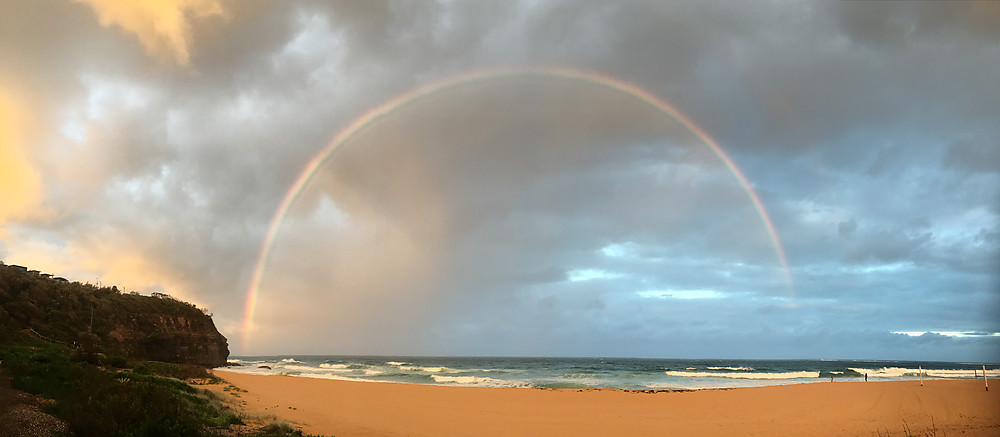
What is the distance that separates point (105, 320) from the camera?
133ft

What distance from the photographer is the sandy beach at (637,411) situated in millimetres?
18672

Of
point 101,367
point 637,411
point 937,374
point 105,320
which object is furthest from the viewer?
point 937,374

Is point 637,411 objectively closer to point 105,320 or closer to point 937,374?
point 105,320

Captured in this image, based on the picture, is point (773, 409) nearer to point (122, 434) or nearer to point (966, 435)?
point (966, 435)

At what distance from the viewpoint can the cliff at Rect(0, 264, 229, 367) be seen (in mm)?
29859

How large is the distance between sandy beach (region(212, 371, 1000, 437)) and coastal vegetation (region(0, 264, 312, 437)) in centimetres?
363

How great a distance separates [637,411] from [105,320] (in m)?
40.3

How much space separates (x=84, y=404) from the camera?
416 inches

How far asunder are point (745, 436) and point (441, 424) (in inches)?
428

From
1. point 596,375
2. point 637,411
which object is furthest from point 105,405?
point 596,375

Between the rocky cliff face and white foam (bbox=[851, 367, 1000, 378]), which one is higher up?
the rocky cliff face

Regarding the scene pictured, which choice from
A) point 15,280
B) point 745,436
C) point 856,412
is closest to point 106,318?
point 15,280

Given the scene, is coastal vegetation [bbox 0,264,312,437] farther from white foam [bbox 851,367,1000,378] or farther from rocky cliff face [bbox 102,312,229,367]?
white foam [bbox 851,367,1000,378]

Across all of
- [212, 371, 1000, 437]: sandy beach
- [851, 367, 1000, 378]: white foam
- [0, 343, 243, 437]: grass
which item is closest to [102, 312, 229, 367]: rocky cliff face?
[212, 371, 1000, 437]: sandy beach
